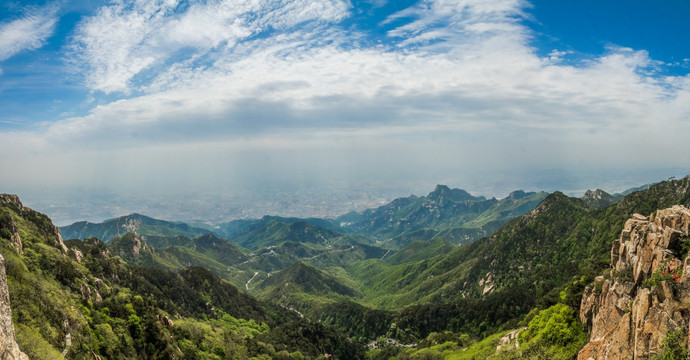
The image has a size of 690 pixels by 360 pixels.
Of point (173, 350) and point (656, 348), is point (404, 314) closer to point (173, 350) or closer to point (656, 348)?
point (173, 350)

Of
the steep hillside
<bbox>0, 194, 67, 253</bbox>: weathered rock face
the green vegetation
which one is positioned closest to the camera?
the green vegetation

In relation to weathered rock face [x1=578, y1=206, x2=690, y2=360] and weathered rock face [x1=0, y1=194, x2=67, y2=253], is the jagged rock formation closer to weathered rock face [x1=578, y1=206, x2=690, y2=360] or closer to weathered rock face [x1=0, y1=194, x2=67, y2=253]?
weathered rock face [x1=578, y1=206, x2=690, y2=360]

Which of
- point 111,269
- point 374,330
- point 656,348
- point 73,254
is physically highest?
point 656,348

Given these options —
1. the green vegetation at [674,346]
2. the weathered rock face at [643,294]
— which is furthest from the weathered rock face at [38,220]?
the green vegetation at [674,346]

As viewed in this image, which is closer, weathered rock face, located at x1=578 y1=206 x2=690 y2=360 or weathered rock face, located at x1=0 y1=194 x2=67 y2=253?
weathered rock face, located at x1=578 y1=206 x2=690 y2=360

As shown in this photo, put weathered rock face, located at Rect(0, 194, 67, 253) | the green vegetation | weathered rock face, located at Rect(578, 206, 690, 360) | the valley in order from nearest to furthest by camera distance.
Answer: the green vegetation → weathered rock face, located at Rect(578, 206, 690, 360) → the valley → weathered rock face, located at Rect(0, 194, 67, 253)

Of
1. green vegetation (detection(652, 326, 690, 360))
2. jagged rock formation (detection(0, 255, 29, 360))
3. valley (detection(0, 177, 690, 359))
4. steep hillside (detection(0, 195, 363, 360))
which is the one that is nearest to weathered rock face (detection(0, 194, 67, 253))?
steep hillside (detection(0, 195, 363, 360))

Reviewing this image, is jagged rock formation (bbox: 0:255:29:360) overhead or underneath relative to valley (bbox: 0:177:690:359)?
overhead

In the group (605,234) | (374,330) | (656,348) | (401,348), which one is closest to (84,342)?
(656,348)
